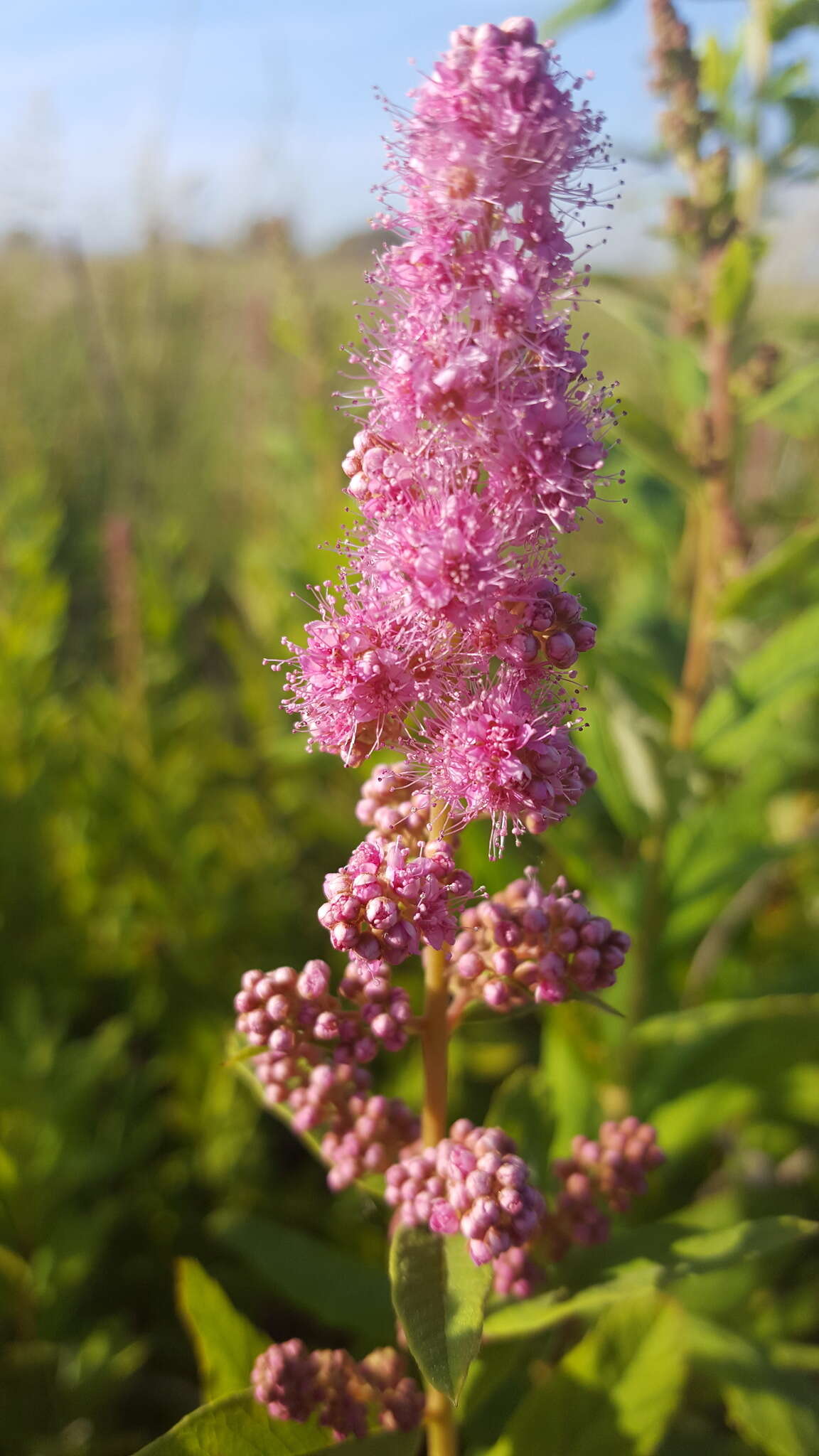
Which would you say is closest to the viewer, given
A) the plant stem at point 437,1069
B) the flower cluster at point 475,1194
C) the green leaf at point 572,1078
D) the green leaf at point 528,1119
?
the flower cluster at point 475,1194

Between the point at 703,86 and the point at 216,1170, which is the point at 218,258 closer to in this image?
the point at 703,86

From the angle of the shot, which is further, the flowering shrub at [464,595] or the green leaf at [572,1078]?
the green leaf at [572,1078]

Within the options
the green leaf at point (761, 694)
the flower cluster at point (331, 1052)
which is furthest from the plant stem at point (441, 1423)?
the green leaf at point (761, 694)

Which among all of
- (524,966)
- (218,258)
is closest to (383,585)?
(524,966)

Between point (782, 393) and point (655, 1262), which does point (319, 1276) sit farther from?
point (782, 393)

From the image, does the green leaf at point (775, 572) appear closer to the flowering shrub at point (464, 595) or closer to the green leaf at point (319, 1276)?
the flowering shrub at point (464, 595)

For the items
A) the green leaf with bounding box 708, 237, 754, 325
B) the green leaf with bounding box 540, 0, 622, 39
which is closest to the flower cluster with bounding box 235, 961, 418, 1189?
the green leaf with bounding box 708, 237, 754, 325

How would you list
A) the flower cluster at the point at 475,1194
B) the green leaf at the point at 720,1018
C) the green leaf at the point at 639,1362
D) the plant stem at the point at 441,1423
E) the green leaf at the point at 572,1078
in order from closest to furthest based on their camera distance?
the flower cluster at the point at 475,1194 < the plant stem at the point at 441,1423 < the green leaf at the point at 639,1362 < the green leaf at the point at 720,1018 < the green leaf at the point at 572,1078

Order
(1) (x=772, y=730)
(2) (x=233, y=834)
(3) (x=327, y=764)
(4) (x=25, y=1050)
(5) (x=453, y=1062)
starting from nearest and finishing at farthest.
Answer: (1) (x=772, y=730) < (4) (x=25, y=1050) < (5) (x=453, y=1062) < (3) (x=327, y=764) < (2) (x=233, y=834)
